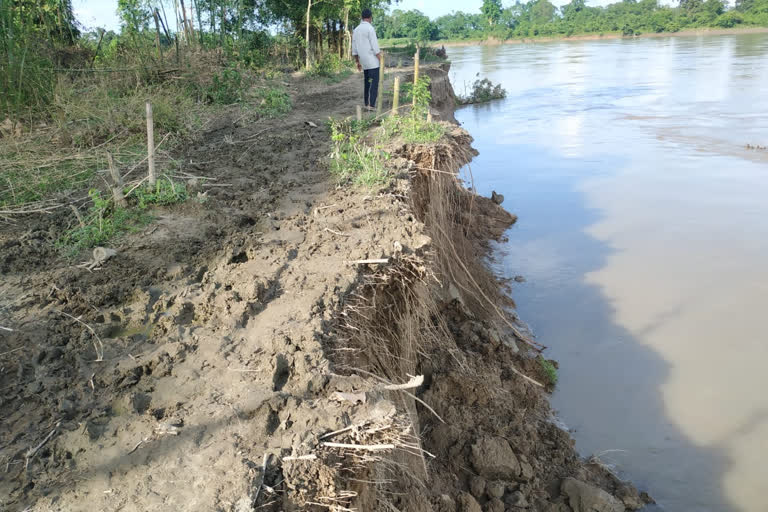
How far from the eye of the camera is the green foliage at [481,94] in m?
22.5

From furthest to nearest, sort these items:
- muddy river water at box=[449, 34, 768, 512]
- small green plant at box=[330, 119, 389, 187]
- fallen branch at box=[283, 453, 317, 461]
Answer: small green plant at box=[330, 119, 389, 187] < muddy river water at box=[449, 34, 768, 512] < fallen branch at box=[283, 453, 317, 461]

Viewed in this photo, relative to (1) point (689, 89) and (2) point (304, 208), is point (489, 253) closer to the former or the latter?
(2) point (304, 208)

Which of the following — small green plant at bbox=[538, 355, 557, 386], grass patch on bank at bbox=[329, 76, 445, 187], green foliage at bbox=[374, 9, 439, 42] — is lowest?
small green plant at bbox=[538, 355, 557, 386]

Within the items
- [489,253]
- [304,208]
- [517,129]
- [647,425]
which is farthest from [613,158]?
[304,208]

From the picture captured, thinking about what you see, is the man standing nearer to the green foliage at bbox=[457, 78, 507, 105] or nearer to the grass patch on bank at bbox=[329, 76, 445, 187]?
the grass patch on bank at bbox=[329, 76, 445, 187]

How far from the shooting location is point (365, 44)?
7.67 m

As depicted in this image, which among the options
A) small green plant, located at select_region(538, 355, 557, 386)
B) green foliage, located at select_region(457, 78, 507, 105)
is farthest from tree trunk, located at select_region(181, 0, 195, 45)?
green foliage, located at select_region(457, 78, 507, 105)

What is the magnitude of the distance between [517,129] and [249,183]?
13134 millimetres

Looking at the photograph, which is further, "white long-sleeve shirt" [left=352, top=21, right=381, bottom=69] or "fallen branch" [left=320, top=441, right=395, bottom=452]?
"white long-sleeve shirt" [left=352, top=21, right=381, bottom=69]

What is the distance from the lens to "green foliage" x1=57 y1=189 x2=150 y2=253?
13.4 feet

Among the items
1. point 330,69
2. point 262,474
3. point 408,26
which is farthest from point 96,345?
point 408,26

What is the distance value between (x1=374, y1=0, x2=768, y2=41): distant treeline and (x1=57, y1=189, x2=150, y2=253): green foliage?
36.6 metres

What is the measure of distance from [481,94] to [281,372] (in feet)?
70.9

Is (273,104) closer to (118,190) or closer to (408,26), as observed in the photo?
(118,190)
